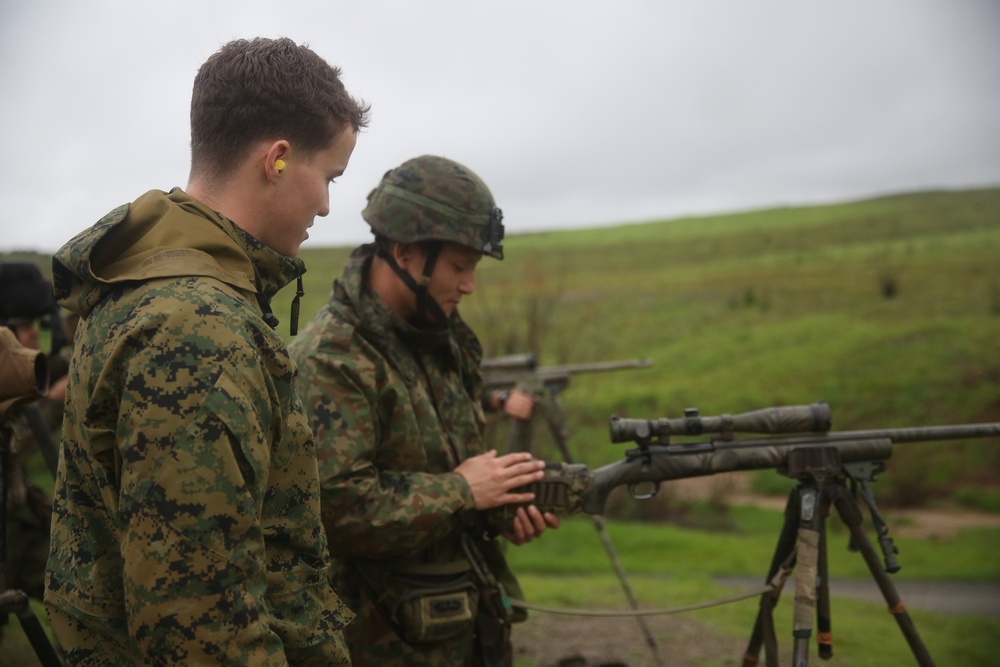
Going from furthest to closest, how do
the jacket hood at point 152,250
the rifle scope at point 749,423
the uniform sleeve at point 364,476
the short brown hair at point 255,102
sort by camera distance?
the rifle scope at point 749,423 < the uniform sleeve at point 364,476 < the short brown hair at point 255,102 < the jacket hood at point 152,250

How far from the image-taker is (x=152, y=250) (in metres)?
1.92

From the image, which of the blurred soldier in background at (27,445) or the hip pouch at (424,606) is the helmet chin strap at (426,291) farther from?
the blurred soldier in background at (27,445)

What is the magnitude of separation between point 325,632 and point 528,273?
10.9m

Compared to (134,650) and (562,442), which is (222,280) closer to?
(134,650)

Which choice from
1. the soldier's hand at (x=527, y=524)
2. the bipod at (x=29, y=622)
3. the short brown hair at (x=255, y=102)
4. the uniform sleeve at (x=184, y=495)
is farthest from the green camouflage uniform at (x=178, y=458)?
the soldier's hand at (x=527, y=524)

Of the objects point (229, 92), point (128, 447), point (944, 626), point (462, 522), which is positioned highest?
point (229, 92)

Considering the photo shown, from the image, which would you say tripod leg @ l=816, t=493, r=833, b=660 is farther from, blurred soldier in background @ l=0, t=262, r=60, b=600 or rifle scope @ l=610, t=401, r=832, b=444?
blurred soldier in background @ l=0, t=262, r=60, b=600

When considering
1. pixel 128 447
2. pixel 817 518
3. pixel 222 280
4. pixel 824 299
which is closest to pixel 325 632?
pixel 128 447

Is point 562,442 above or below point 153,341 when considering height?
below

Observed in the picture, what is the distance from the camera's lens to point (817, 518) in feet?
12.5

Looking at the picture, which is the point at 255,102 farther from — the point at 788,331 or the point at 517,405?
the point at 788,331

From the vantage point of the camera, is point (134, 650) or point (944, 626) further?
point (944, 626)

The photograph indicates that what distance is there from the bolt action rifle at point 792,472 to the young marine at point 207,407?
6.02 ft

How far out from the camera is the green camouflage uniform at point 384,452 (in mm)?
3297
